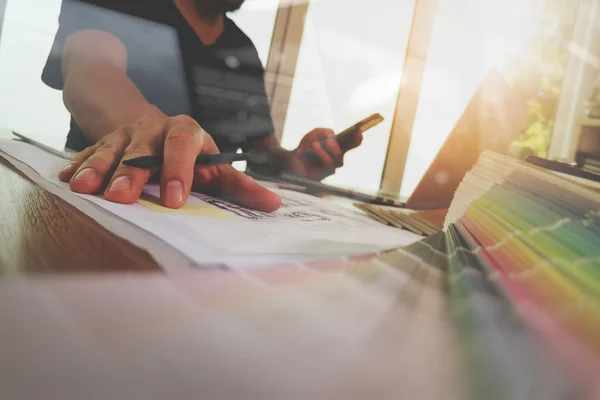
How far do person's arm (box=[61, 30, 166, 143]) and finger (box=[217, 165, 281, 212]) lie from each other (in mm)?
206

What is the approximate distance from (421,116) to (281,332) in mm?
2023

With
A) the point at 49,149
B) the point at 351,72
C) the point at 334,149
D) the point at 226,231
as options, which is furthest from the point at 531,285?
the point at 351,72

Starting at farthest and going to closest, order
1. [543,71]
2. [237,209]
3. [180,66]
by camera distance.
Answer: [543,71] → [180,66] → [237,209]

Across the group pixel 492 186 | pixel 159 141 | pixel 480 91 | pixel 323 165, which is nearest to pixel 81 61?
pixel 159 141

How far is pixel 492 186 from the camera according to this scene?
41cm

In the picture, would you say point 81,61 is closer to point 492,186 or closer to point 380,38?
point 492,186

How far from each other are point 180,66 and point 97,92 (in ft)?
1.79

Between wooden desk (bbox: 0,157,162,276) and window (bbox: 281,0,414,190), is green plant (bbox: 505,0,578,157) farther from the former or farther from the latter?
wooden desk (bbox: 0,157,162,276)

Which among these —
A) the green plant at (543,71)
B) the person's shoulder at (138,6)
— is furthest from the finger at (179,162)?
the green plant at (543,71)

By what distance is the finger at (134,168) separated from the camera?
10.4 inches

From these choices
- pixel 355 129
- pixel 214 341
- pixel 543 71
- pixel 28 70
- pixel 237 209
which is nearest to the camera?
pixel 214 341

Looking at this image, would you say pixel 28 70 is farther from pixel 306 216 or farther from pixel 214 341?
pixel 214 341

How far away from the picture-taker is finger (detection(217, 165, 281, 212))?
362mm

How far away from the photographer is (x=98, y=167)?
30cm
